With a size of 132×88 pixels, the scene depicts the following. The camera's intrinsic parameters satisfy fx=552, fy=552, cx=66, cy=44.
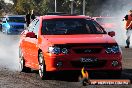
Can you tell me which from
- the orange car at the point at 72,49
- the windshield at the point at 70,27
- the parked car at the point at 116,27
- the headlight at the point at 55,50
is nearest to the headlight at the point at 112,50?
the orange car at the point at 72,49

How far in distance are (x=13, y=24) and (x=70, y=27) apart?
33.5 metres

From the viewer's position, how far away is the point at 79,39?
1191 cm

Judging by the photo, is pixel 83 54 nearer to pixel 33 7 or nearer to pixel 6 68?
pixel 6 68

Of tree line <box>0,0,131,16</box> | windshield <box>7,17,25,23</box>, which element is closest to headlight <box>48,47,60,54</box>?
windshield <box>7,17,25,23</box>

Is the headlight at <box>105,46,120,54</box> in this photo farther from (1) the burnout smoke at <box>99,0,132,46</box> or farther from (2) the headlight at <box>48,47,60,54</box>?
(1) the burnout smoke at <box>99,0,132,46</box>

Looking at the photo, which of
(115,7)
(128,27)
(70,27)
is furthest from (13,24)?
(115,7)

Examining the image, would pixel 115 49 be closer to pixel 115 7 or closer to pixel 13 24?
pixel 13 24

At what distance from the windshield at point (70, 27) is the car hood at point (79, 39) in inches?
16.8

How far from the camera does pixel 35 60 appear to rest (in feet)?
42.2

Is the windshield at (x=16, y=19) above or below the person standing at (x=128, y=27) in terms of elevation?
below

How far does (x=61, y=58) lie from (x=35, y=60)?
4.98ft

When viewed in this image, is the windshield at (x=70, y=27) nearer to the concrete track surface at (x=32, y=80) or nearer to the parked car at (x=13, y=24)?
the concrete track surface at (x=32, y=80)

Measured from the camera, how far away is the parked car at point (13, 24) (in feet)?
151

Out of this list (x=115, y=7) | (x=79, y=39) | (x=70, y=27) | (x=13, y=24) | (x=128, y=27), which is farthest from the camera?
(x=115, y=7)
